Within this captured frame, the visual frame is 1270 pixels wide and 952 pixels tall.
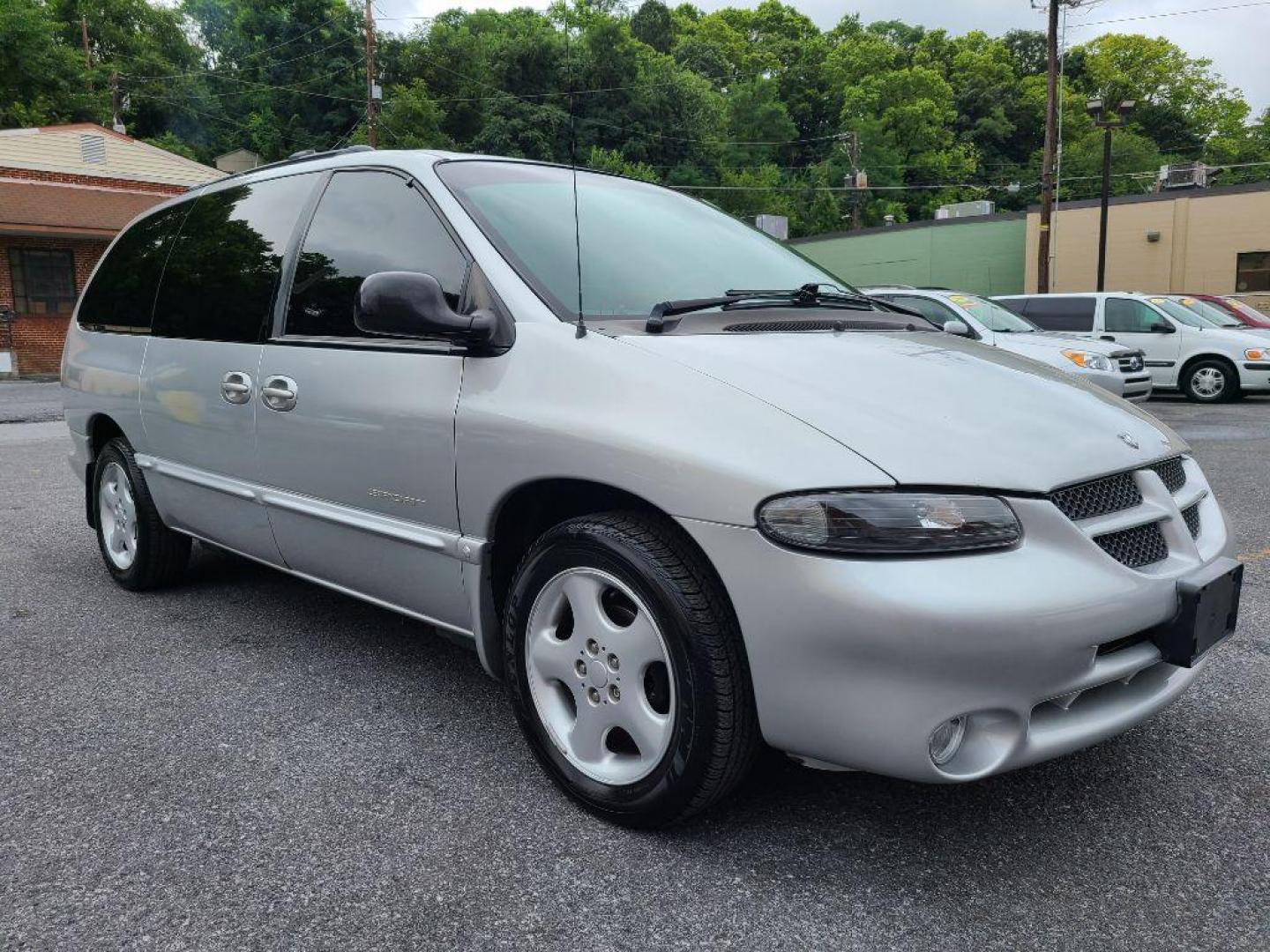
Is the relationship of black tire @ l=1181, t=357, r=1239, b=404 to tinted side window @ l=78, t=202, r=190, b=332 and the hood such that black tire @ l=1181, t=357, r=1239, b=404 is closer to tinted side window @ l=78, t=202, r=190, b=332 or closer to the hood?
the hood

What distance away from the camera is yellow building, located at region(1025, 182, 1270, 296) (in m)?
28.2

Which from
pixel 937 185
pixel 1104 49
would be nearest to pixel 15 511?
pixel 937 185

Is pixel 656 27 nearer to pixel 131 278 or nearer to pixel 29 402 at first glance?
pixel 29 402

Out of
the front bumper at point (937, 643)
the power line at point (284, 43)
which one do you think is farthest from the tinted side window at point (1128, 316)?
the power line at point (284, 43)

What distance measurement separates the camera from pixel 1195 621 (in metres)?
2.10

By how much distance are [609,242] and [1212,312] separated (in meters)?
15.7

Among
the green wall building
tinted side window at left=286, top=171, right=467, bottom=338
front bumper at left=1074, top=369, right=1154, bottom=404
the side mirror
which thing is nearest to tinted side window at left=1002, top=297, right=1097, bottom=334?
front bumper at left=1074, top=369, right=1154, bottom=404

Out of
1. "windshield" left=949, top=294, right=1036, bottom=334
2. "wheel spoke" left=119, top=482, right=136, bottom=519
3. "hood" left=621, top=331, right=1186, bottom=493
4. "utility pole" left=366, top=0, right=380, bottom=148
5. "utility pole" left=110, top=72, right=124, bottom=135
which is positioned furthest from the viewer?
"utility pole" left=110, top=72, right=124, bottom=135

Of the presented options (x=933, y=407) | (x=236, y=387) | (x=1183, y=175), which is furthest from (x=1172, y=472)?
(x=1183, y=175)

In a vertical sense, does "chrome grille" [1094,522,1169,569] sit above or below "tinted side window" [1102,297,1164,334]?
above

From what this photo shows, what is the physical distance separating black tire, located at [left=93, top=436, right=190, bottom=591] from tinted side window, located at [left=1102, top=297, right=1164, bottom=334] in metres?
14.2

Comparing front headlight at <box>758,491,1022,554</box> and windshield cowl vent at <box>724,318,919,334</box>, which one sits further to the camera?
windshield cowl vent at <box>724,318,919,334</box>

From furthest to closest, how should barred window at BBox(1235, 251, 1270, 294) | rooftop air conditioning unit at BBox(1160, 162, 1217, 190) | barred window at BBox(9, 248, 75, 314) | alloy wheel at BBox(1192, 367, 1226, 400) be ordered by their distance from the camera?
rooftop air conditioning unit at BBox(1160, 162, 1217, 190) → barred window at BBox(1235, 251, 1270, 294) → barred window at BBox(9, 248, 75, 314) → alloy wheel at BBox(1192, 367, 1226, 400)

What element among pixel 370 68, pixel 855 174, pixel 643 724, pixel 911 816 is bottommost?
pixel 911 816
